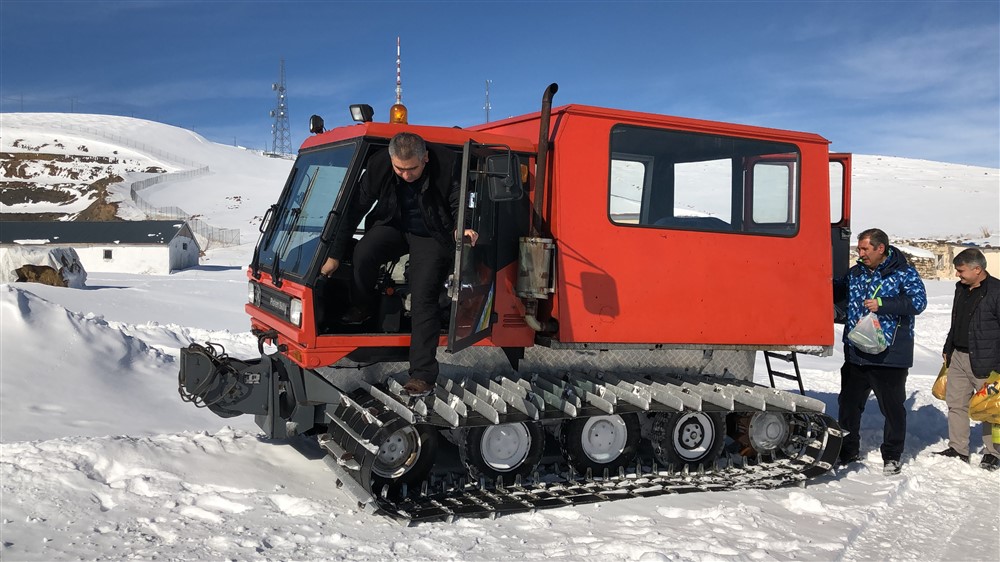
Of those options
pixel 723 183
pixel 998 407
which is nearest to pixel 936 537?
pixel 998 407

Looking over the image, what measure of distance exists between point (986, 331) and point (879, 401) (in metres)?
1.05

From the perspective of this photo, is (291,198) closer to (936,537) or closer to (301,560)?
(301,560)

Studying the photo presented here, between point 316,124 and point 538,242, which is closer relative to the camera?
point 538,242

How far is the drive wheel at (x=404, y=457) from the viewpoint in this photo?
17.7ft

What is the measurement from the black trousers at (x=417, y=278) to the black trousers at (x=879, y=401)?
3.81m

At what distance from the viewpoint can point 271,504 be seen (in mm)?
5336

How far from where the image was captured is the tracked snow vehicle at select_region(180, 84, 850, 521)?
5453 mm

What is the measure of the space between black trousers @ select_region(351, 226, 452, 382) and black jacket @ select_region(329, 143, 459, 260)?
0.10 m

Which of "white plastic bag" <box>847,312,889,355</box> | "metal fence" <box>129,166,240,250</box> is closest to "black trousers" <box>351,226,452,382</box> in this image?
"white plastic bag" <box>847,312,889,355</box>

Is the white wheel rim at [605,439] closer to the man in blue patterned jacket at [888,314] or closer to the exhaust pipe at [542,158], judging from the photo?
the exhaust pipe at [542,158]

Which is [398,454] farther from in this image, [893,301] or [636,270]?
[893,301]

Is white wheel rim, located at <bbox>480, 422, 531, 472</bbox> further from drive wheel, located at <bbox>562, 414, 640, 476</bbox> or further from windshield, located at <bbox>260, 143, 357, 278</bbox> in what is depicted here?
windshield, located at <bbox>260, 143, 357, 278</bbox>

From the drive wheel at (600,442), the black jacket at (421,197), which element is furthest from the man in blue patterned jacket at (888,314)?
the black jacket at (421,197)

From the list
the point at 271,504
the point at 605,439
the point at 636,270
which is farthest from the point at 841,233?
the point at 271,504
